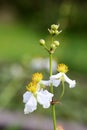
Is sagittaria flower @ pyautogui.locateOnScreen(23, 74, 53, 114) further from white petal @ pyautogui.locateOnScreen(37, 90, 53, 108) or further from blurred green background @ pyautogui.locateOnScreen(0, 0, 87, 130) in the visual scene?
blurred green background @ pyautogui.locateOnScreen(0, 0, 87, 130)

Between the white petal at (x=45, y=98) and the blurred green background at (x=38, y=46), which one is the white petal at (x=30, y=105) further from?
the blurred green background at (x=38, y=46)

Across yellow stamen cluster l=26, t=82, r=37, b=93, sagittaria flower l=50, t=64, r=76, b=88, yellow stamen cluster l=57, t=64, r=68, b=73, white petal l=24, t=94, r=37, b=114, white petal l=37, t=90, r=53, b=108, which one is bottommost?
white petal l=24, t=94, r=37, b=114

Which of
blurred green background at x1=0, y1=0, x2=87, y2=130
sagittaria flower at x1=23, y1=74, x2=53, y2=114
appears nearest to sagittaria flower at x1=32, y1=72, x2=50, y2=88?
sagittaria flower at x1=23, y1=74, x2=53, y2=114

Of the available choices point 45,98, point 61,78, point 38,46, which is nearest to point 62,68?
point 61,78

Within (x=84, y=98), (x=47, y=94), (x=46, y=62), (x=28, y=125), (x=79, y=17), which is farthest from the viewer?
(x=79, y=17)

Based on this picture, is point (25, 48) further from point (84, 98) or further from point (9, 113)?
point (9, 113)

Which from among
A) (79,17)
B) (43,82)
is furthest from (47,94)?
(79,17)

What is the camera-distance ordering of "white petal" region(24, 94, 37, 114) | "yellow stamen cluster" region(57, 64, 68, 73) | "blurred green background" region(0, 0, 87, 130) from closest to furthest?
"white petal" region(24, 94, 37, 114) < "yellow stamen cluster" region(57, 64, 68, 73) < "blurred green background" region(0, 0, 87, 130)
